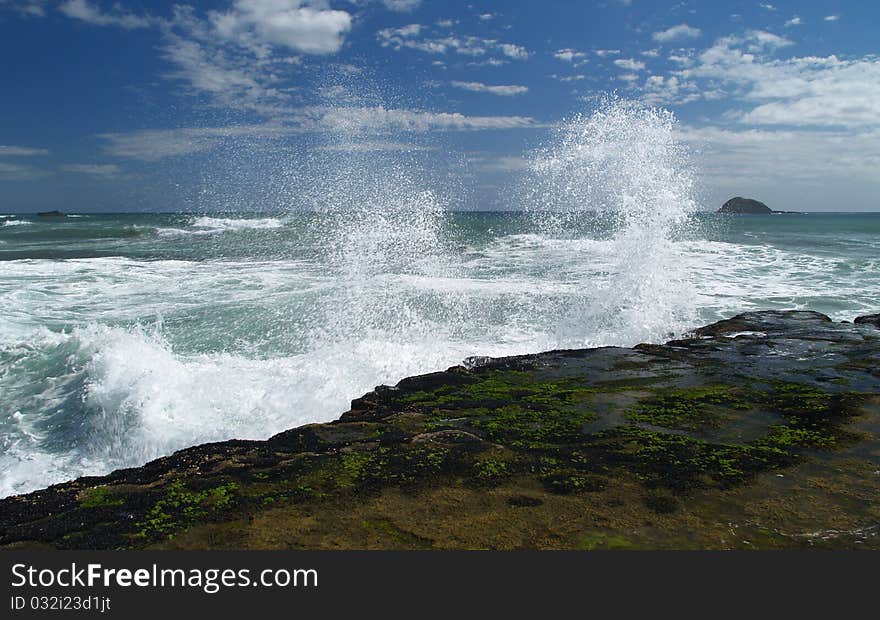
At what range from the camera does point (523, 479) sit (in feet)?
12.4

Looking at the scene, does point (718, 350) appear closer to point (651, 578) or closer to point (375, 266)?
point (651, 578)

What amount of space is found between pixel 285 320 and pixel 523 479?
8644 millimetres

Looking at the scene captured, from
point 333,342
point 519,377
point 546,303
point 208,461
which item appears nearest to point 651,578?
point 208,461

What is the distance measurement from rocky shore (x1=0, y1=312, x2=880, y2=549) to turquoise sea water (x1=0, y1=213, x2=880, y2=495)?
2.09 metres

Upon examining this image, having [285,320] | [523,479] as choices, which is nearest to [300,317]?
[285,320]

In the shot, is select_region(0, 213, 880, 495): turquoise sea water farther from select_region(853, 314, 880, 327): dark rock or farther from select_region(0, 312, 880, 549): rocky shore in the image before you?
Answer: select_region(853, 314, 880, 327): dark rock

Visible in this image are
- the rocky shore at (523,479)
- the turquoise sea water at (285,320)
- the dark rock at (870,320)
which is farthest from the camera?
the dark rock at (870,320)

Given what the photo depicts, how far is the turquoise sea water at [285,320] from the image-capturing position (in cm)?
665

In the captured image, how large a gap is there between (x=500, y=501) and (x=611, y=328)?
7477 mm

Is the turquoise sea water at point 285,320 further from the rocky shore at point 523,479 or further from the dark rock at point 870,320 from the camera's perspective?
the dark rock at point 870,320

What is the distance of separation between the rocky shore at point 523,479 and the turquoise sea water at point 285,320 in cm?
209

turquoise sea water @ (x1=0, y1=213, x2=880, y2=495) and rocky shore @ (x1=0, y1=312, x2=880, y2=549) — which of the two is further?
turquoise sea water @ (x1=0, y1=213, x2=880, y2=495)

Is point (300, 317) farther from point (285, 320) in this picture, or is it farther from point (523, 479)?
point (523, 479)

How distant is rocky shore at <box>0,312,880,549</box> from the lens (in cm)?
311
